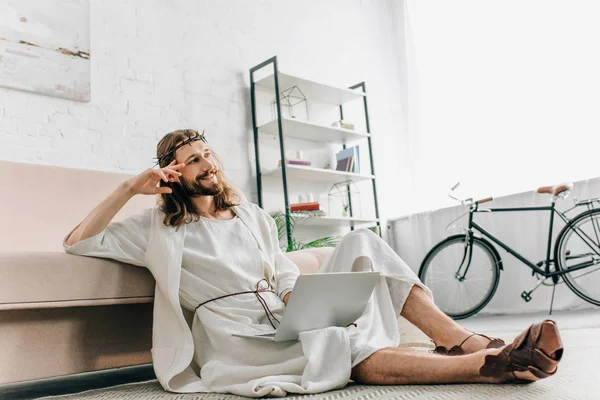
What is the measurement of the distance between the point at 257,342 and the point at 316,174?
2724 millimetres

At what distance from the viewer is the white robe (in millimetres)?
1198

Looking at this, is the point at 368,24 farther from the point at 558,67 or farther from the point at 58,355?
the point at 58,355

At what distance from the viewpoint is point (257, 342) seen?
1315mm

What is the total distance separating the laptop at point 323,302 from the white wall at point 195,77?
2.14 m

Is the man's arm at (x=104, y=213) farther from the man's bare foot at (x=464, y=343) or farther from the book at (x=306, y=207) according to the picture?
the book at (x=306, y=207)

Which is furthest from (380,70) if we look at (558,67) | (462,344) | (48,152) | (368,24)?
(462,344)

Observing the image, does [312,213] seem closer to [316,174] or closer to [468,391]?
[316,174]

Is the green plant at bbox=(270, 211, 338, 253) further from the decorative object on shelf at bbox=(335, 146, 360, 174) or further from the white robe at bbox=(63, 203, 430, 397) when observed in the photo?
the white robe at bbox=(63, 203, 430, 397)

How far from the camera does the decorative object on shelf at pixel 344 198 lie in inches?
171

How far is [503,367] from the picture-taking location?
99 centimetres

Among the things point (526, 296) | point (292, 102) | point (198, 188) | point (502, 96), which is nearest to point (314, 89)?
point (292, 102)

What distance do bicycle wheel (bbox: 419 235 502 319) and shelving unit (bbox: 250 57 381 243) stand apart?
23.6 inches

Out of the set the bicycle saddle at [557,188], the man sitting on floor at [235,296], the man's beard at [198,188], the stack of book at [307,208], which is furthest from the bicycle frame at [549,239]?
the man's beard at [198,188]

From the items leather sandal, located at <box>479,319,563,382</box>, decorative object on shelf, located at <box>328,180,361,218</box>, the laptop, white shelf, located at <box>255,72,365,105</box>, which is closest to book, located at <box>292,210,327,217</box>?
decorative object on shelf, located at <box>328,180,361,218</box>
